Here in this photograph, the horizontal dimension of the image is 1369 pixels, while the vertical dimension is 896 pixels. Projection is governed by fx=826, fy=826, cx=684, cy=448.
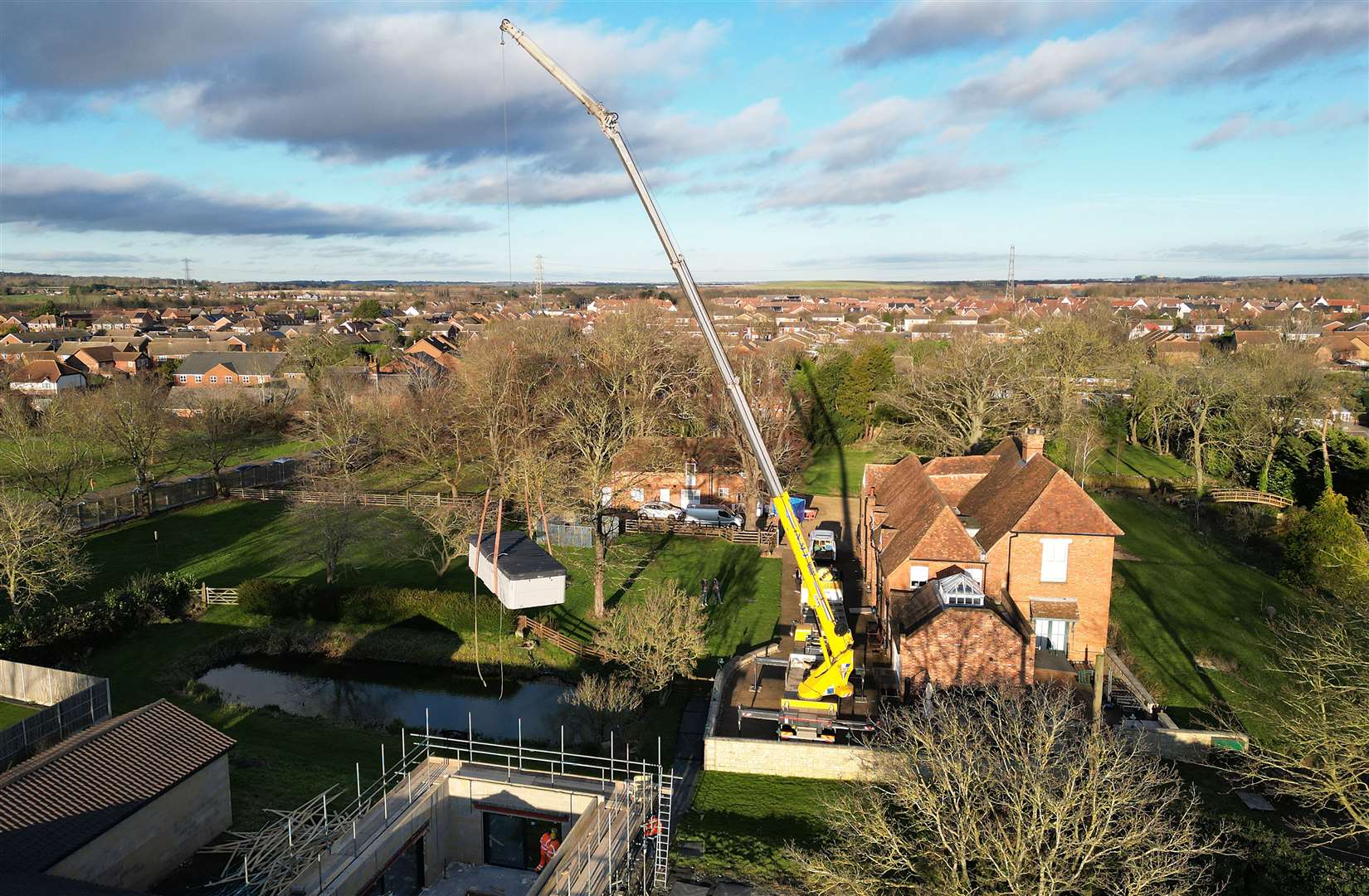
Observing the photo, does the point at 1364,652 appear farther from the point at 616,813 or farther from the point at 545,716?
the point at 545,716

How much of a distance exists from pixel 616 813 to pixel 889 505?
60.3ft

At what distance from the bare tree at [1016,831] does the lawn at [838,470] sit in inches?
1279

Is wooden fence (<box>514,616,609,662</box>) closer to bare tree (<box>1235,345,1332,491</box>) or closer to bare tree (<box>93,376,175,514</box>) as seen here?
bare tree (<box>93,376,175,514</box>)

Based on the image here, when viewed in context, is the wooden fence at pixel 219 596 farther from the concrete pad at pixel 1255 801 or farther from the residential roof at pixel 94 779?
the concrete pad at pixel 1255 801

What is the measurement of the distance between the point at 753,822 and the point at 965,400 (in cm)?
3681

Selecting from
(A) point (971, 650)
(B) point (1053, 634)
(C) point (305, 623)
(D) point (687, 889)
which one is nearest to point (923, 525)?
(B) point (1053, 634)

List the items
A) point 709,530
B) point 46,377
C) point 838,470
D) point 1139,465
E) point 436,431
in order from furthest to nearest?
point 46,377 → point 838,470 → point 1139,465 → point 436,431 → point 709,530

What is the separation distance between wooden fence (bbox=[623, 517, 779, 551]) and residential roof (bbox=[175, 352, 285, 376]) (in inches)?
2154

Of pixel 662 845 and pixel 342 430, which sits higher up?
pixel 342 430

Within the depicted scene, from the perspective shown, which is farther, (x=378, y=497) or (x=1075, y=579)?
(x=378, y=497)

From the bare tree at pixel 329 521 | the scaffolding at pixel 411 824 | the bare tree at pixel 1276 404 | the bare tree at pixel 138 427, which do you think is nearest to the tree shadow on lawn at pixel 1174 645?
the scaffolding at pixel 411 824

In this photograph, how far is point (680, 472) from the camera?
44.4 meters

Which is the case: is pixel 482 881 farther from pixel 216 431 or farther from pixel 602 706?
pixel 216 431

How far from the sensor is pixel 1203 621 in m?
29.7
